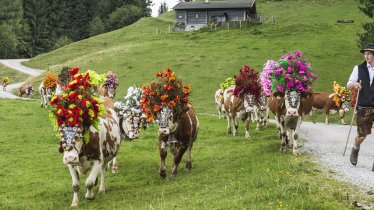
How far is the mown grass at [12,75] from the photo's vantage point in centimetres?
6109

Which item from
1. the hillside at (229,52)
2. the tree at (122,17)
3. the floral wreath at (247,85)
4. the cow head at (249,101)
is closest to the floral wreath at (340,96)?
the hillside at (229,52)

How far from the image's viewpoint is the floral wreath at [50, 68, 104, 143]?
9328mm

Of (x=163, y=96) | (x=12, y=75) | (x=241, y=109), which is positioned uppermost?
(x=163, y=96)

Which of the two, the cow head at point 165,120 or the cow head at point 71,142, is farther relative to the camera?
the cow head at point 165,120

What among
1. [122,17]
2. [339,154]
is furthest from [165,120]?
[122,17]

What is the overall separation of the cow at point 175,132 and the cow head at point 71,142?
2666mm

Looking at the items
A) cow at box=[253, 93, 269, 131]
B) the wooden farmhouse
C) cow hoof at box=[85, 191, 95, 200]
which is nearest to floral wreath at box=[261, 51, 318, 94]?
cow hoof at box=[85, 191, 95, 200]

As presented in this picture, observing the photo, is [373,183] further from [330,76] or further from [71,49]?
[71,49]

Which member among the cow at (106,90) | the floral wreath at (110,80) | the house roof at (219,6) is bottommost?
the cow at (106,90)

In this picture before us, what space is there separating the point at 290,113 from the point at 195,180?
4254 mm

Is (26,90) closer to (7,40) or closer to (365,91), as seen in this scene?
(365,91)

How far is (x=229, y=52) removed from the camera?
50375 mm

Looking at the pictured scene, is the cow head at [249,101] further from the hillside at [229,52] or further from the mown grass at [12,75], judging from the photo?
the mown grass at [12,75]

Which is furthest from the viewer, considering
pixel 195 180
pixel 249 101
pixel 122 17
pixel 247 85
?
pixel 122 17
